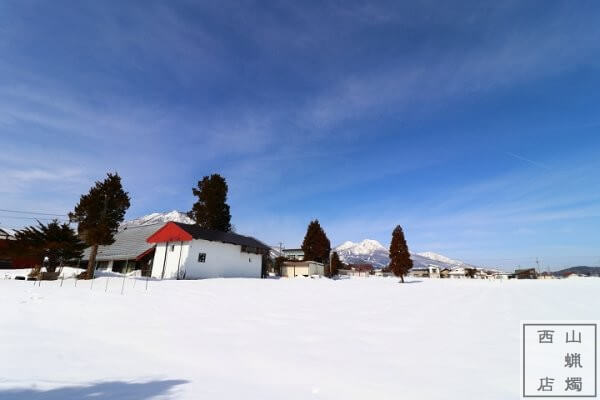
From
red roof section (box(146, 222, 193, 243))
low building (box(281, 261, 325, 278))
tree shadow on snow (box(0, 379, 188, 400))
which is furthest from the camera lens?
low building (box(281, 261, 325, 278))

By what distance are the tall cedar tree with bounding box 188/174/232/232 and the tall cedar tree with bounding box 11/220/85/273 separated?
89.3ft

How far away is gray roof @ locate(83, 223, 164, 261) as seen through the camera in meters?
36.8

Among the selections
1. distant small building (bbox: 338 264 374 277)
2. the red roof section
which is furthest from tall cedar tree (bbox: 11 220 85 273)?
distant small building (bbox: 338 264 374 277)

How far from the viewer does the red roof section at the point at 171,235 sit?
31453mm

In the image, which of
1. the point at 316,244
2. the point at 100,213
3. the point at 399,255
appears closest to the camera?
the point at 100,213

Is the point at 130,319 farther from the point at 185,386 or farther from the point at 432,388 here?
the point at 432,388

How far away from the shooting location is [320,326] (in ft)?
32.6

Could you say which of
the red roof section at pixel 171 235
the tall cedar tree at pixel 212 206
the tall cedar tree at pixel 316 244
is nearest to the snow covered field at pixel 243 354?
the red roof section at pixel 171 235

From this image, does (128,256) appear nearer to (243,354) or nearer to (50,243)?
(50,243)

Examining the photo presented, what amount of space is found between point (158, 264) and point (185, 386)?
105ft

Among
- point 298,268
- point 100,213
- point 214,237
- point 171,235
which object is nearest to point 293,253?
point 298,268

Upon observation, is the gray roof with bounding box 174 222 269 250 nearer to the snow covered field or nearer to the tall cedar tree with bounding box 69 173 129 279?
the tall cedar tree with bounding box 69 173 129 279

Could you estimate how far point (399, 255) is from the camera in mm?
44000

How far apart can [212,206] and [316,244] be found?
24.8m
